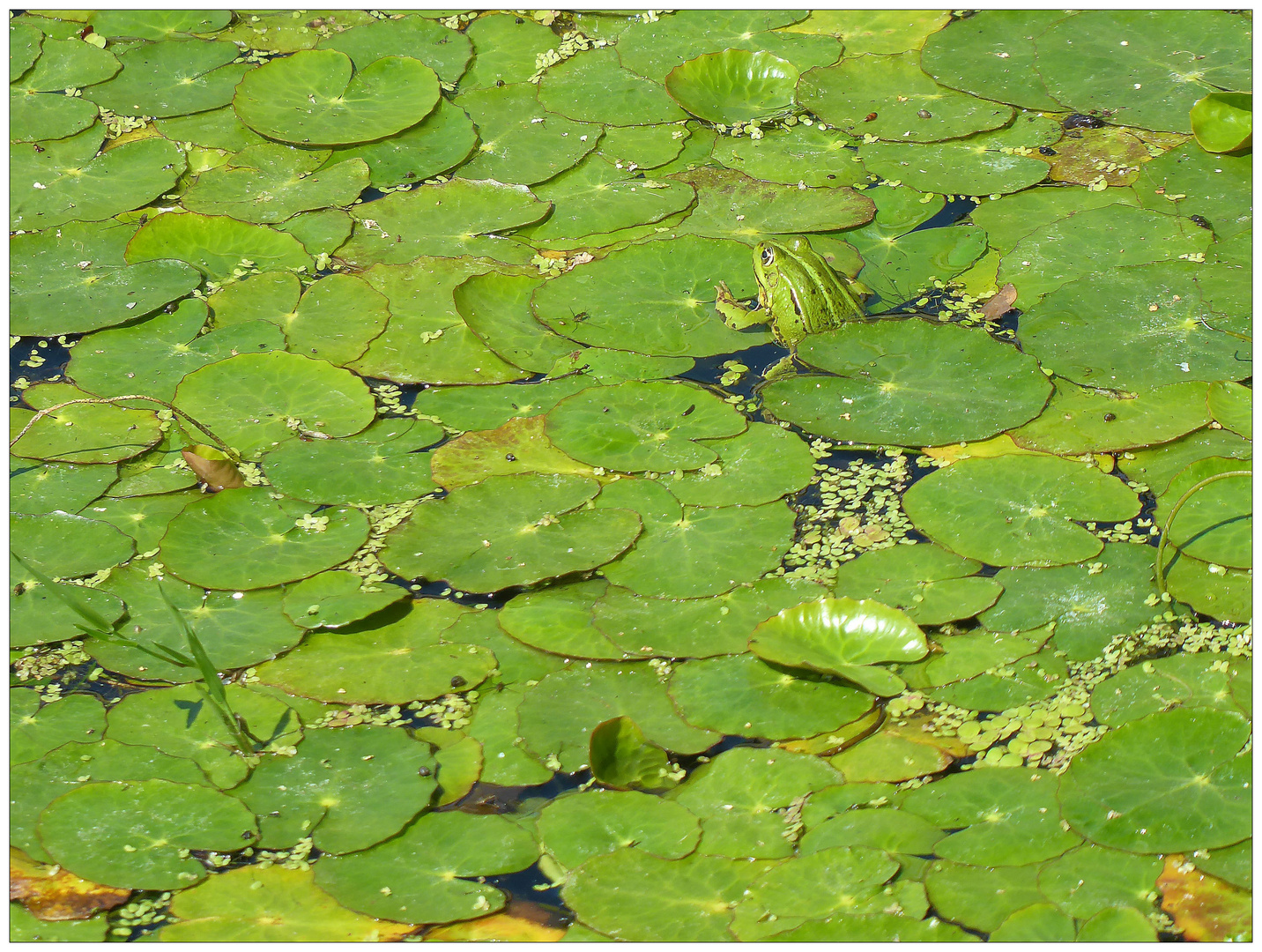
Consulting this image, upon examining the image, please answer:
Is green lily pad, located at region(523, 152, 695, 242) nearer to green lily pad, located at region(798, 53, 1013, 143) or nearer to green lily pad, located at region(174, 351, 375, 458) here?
green lily pad, located at region(798, 53, 1013, 143)

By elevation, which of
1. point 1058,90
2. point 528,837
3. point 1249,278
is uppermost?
point 1058,90

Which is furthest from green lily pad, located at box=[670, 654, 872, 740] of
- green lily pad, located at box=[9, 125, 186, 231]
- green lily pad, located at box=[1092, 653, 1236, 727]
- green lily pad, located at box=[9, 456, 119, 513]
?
green lily pad, located at box=[9, 125, 186, 231]

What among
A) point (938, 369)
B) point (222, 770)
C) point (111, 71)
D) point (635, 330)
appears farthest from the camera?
point (111, 71)

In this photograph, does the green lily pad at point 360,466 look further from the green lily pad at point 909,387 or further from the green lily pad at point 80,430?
the green lily pad at point 909,387

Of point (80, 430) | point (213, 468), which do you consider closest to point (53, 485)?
point (80, 430)

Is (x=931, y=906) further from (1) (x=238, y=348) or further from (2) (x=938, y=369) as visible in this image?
(1) (x=238, y=348)

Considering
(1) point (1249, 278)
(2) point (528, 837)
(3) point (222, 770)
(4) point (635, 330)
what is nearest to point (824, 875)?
(2) point (528, 837)
